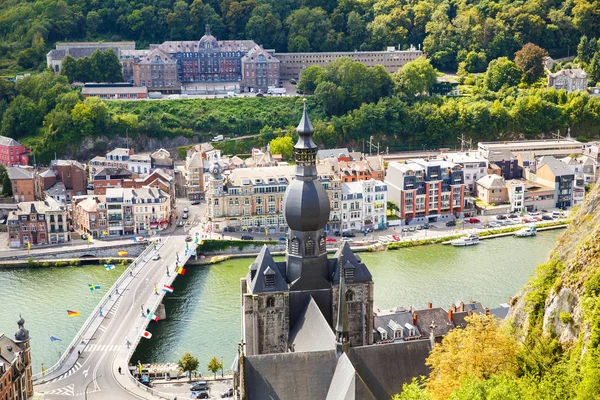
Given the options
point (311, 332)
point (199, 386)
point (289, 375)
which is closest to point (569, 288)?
point (289, 375)

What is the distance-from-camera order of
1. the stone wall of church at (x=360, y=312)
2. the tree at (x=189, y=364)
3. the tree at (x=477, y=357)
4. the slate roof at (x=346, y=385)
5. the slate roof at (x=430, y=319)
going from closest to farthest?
the tree at (x=477, y=357)
the slate roof at (x=346, y=385)
the stone wall of church at (x=360, y=312)
the tree at (x=189, y=364)
the slate roof at (x=430, y=319)

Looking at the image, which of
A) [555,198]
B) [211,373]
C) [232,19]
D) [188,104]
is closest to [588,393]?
[211,373]

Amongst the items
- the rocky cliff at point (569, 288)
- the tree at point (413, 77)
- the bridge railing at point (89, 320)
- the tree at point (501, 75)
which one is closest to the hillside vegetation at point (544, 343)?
the rocky cliff at point (569, 288)

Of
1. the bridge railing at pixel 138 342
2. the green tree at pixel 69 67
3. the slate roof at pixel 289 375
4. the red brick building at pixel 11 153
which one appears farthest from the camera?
the green tree at pixel 69 67

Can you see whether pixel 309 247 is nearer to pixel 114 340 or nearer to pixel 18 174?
pixel 114 340

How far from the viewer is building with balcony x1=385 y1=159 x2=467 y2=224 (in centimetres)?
6025

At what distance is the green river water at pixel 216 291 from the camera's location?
40.8 metres

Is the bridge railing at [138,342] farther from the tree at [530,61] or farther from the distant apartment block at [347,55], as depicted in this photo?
the tree at [530,61]

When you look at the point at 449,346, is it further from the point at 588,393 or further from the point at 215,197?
the point at 215,197

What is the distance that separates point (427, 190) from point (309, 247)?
32969mm

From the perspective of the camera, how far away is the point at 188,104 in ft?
264

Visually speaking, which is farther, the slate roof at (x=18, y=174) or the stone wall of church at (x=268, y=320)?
the slate roof at (x=18, y=174)

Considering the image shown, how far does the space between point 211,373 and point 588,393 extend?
76.1 feet

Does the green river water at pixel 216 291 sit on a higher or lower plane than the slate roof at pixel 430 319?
lower
